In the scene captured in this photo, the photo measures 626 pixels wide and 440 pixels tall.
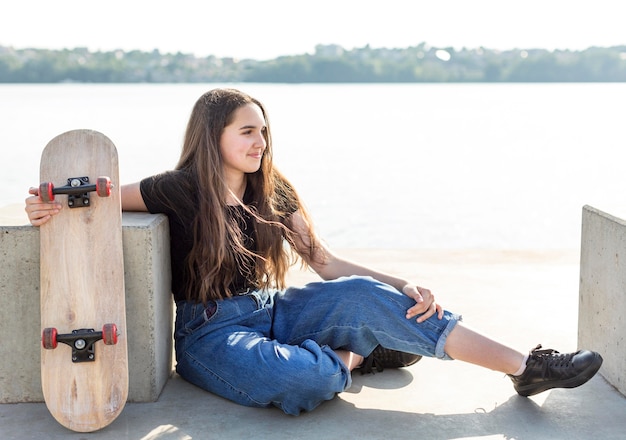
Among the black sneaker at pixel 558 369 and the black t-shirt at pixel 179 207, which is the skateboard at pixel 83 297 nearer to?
the black t-shirt at pixel 179 207

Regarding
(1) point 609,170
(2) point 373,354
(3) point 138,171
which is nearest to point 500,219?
(3) point 138,171

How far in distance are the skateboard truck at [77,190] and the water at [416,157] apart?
6.53 feet

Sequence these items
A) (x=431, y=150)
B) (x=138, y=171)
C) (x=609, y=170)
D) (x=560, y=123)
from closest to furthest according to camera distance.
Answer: (x=138, y=171)
(x=609, y=170)
(x=431, y=150)
(x=560, y=123)

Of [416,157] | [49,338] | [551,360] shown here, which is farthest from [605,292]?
[416,157]

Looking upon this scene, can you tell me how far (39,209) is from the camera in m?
3.04

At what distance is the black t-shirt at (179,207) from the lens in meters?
3.30

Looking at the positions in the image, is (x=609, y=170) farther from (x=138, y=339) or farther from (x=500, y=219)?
(x=138, y=339)

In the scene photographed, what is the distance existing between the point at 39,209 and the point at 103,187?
0.24 meters

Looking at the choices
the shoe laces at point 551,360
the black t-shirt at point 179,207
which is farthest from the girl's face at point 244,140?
the shoe laces at point 551,360

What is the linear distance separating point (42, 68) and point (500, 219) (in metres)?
27.2

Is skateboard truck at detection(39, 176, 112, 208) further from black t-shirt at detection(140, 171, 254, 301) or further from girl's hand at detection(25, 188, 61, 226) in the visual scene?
black t-shirt at detection(140, 171, 254, 301)

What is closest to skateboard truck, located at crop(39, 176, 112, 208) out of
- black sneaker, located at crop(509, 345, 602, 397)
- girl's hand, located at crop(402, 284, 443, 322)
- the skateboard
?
the skateboard

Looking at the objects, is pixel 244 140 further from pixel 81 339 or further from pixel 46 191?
pixel 81 339

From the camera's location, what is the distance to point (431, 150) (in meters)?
28.7
